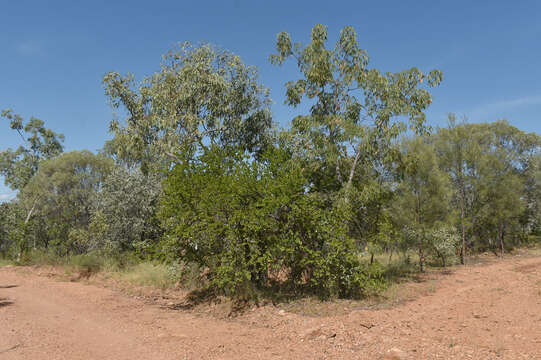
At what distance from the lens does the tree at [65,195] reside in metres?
23.5

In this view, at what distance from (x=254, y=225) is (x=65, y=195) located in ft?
72.8

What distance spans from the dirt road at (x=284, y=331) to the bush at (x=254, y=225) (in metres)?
1.39

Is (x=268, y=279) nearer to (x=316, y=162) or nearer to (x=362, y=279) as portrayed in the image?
(x=362, y=279)

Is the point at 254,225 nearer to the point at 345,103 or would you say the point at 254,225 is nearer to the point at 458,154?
the point at 345,103

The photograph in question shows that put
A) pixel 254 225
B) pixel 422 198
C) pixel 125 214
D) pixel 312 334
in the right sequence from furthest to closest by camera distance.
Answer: pixel 125 214 < pixel 422 198 < pixel 254 225 < pixel 312 334

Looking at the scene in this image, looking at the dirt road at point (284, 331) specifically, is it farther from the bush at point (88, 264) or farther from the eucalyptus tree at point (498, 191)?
the eucalyptus tree at point (498, 191)

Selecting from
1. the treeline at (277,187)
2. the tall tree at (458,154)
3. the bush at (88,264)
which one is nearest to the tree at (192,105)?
the treeline at (277,187)

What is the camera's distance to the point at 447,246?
52.0 feet

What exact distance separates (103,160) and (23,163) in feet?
45.3

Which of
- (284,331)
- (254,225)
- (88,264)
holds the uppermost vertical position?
(254,225)

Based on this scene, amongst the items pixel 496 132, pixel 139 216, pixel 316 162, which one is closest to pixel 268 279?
pixel 316 162

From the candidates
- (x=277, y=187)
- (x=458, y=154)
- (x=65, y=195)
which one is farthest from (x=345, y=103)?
(x=65, y=195)

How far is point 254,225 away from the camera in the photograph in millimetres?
9195

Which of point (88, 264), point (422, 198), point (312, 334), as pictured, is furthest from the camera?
point (88, 264)
